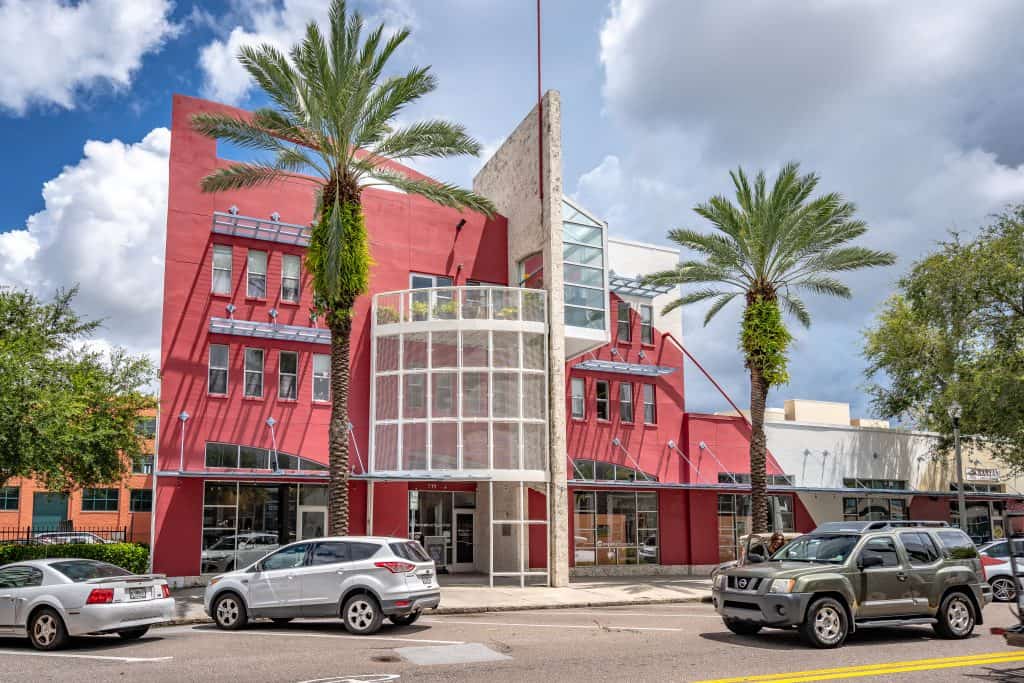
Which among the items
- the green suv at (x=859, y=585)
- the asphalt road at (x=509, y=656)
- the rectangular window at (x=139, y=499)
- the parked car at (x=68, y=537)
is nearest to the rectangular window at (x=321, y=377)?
the parked car at (x=68, y=537)

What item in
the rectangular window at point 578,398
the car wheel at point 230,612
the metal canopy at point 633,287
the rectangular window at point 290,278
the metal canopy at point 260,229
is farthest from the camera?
the metal canopy at point 633,287

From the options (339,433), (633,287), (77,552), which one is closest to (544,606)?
(339,433)

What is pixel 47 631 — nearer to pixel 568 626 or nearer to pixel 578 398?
pixel 568 626

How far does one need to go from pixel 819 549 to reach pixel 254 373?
17.0 metres

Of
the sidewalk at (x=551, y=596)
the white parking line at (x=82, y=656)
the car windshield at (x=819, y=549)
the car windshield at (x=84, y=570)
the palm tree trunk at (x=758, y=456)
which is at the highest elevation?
the palm tree trunk at (x=758, y=456)

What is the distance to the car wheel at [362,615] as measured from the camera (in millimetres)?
14539

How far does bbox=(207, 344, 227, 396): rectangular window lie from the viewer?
2494 cm

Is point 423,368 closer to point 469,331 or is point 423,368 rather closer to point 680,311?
point 469,331

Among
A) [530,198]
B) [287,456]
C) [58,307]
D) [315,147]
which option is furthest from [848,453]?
[58,307]

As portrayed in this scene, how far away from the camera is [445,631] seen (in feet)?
49.9

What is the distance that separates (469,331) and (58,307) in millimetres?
11014

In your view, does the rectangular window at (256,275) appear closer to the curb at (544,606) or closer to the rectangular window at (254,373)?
the rectangular window at (254,373)

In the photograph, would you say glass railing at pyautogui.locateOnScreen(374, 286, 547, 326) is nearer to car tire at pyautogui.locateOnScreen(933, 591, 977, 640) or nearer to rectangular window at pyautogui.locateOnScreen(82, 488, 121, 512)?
car tire at pyautogui.locateOnScreen(933, 591, 977, 640)

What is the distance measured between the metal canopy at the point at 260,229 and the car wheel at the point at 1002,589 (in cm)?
2041
